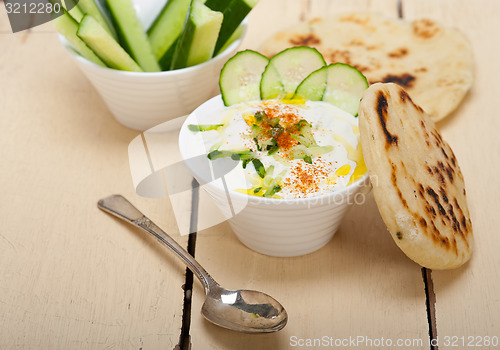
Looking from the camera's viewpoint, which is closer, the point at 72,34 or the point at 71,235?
the point at 71,235

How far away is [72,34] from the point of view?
2.39 meters

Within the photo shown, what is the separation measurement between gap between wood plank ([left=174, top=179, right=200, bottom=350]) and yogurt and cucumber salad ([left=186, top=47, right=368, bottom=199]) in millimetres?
334

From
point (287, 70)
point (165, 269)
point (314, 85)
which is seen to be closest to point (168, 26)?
point (287, 70)

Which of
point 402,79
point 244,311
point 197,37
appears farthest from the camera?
point 402,79

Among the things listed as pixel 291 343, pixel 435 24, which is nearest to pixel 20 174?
pixel 291 343

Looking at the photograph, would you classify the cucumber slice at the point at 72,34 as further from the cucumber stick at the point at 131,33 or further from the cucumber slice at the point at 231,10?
the cucumber slice at the point at 231,10

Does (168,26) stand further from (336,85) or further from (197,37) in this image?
(336,85)

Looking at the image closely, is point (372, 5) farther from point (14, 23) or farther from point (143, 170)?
point (14, 23)

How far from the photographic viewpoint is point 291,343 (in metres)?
1.78

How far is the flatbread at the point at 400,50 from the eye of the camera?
8.75ft

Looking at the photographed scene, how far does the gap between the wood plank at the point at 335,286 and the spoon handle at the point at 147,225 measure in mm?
65

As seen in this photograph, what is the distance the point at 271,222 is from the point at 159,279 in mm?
424

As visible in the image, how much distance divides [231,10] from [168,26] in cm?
29

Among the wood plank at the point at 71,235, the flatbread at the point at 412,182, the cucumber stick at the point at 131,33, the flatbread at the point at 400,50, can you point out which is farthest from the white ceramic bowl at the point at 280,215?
the flatbread at the point at 400,50
